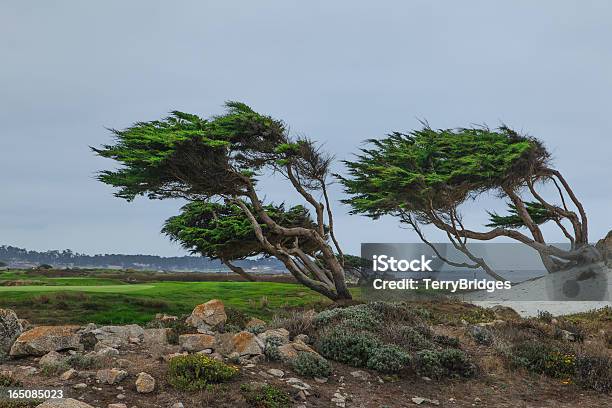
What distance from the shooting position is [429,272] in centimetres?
3422

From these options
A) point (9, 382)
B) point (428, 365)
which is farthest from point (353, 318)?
point (9, 382)

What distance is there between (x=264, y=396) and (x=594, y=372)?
7.82 metres

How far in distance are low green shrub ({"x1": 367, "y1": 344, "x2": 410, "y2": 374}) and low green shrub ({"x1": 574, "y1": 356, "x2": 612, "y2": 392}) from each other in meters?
4.00

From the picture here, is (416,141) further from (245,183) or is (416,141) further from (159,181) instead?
(159,181)

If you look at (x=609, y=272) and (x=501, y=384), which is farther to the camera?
(x=609, y=272)

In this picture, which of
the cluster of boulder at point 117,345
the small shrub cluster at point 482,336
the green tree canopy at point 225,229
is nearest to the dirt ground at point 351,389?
the cluster of boulder at point 117,345

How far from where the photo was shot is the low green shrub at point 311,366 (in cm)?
1070

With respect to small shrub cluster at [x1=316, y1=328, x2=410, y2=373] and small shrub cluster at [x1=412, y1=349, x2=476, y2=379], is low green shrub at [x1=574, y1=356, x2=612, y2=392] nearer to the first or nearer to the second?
small shrub cluster at [x1=412, y1=349, x2=476, y2=379]

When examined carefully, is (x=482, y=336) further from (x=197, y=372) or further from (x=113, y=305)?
(x=113, y=305)

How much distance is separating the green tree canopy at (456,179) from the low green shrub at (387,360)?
20194 mm

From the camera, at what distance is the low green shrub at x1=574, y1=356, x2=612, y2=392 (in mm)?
11984

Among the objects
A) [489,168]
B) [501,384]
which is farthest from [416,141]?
[501,384]

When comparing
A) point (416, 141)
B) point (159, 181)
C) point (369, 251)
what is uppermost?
point (416, 141)

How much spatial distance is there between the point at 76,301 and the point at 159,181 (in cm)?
646
